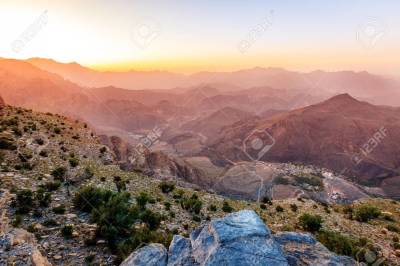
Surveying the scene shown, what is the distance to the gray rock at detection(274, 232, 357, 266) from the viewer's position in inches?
456

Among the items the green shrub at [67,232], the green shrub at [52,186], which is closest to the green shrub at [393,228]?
the green shrub at [67,232]

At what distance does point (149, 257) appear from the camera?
1220 centimetres

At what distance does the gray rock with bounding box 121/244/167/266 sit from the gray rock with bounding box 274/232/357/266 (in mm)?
5056

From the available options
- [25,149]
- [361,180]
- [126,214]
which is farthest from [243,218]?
[361,180]

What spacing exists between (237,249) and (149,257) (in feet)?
12.5

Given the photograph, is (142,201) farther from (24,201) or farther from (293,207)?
(293,207)

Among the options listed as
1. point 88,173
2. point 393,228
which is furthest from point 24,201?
point 393,228

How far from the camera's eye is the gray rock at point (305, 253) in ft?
38.0

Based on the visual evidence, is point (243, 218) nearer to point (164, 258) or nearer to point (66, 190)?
→ point (164, 258)

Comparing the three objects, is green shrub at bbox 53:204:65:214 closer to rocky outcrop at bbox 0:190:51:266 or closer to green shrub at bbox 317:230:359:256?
rocky outcrop at bbox 0:190:51:266

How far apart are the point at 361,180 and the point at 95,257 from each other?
153 metres

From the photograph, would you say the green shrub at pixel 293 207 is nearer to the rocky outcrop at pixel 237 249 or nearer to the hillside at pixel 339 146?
the rocky outcrop at pixel 237 249

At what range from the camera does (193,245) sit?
475 inches

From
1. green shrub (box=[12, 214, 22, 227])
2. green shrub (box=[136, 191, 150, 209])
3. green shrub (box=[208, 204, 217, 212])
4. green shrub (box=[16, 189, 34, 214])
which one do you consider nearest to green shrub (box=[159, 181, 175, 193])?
green shrub (box=[136, 191, 150, 209])
